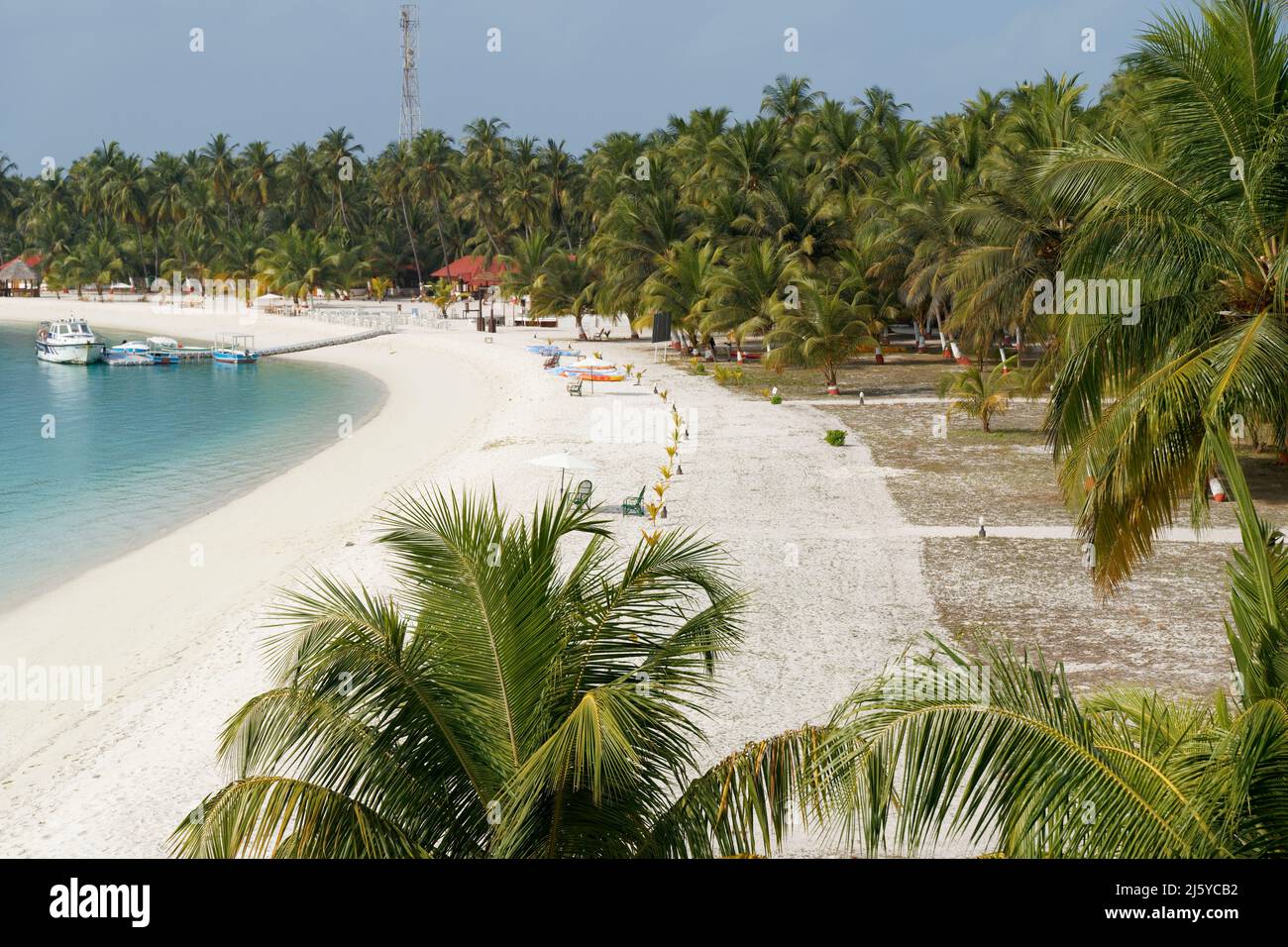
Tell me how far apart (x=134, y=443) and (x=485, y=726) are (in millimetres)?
31741

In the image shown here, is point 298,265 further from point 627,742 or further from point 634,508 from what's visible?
point 627,742

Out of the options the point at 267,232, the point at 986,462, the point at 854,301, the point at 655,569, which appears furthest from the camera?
the point at 267,232

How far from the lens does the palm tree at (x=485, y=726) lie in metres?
5.23

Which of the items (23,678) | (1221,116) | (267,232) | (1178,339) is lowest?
(23,678)

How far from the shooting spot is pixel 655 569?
6398 millimetres

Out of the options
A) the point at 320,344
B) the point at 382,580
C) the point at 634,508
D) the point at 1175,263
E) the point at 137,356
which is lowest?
the point at 382,580

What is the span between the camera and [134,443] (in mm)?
34062

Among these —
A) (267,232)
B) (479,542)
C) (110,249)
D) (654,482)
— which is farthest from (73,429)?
(110,249)

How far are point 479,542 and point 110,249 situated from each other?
333 ft

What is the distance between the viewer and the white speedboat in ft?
186

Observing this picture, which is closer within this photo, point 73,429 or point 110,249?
point 73,429

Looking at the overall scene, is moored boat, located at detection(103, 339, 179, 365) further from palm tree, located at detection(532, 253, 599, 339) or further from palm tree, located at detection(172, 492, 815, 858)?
palm tree, located at detection(172, 492, 815, 858)

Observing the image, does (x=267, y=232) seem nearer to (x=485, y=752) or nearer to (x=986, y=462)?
(x=986, y=462)

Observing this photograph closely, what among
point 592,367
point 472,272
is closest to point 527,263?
point 472,272
